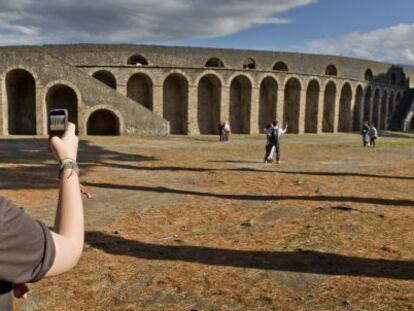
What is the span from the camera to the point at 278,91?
35.8 m

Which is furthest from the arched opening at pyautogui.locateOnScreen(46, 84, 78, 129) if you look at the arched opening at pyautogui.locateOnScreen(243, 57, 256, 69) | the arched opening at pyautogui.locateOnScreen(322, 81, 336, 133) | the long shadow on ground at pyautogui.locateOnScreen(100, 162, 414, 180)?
the arched opening at pyautogui.locateOnScreen(322, 81, 336, 133)

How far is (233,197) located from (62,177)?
759cm

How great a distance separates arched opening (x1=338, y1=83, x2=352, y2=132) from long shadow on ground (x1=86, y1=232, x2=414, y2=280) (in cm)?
3795

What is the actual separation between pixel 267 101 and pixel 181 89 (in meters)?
8.40

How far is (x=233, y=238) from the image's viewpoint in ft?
20.9

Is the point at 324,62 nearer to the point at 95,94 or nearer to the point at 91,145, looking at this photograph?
the point at 95,94

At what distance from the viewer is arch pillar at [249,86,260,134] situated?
Answer: 3469cm

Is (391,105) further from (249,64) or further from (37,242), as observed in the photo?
(37,242)

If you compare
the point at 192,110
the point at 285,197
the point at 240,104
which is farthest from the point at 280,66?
the point at 285,197

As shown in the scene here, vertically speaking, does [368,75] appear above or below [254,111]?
above

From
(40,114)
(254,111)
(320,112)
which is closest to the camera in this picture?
(40,114)

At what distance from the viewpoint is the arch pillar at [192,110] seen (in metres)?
32.5

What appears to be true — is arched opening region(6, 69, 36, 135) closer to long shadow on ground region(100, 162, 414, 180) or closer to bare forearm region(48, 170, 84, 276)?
long shadow on ground region(100, 162, 414, 180)

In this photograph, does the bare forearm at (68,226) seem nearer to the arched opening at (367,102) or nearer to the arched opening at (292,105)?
the arched opening at (292,105)
